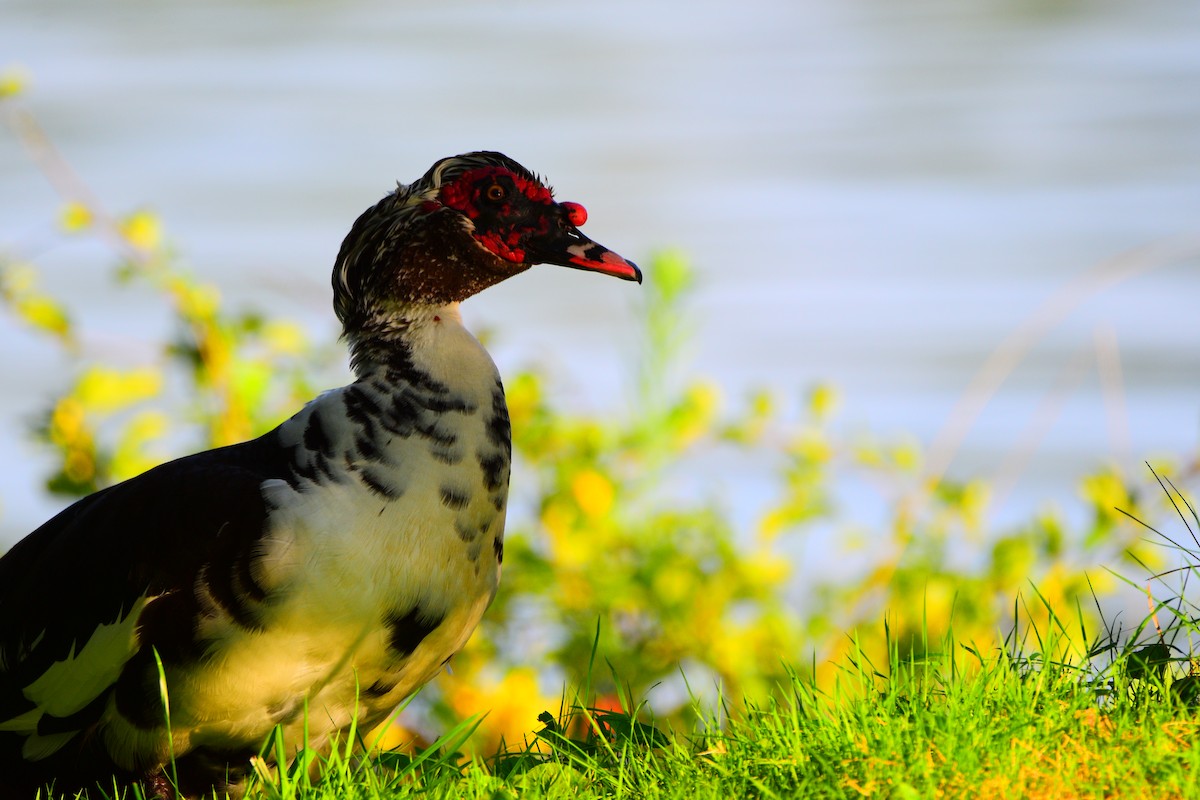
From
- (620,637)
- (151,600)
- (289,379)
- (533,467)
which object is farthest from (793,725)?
(289,379)

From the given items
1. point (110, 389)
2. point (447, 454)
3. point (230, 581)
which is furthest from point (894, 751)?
point (110, 389)

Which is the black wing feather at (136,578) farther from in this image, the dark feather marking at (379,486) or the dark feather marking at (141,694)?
the dark feather marking at (379,486)

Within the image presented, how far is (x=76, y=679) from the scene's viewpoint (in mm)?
3369

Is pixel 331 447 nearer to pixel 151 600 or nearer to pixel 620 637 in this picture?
pixel 151 600

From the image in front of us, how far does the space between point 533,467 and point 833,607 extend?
1.18 meters

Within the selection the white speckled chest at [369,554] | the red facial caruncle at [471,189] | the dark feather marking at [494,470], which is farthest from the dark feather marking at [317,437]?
the red facial caruncle at [471,189]

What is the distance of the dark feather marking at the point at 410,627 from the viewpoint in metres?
3.32

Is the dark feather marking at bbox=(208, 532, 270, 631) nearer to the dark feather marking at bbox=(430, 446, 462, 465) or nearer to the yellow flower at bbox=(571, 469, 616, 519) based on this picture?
the dark feather marking at bbox=(430, 446, 462, 465)

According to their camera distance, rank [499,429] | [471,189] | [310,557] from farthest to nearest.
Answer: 1. [471,189]
2. [499,429]
3. [310,557]

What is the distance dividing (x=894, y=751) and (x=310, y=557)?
1.28m

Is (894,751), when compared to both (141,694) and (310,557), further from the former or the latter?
(141,694)

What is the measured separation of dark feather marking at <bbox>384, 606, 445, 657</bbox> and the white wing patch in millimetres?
529

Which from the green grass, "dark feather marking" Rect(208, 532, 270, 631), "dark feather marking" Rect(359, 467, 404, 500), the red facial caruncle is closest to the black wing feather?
"dark feather marking" Rect(208, 532, 270, 631)

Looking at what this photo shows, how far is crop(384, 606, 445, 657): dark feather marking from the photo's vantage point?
Result: 332 centimetres
